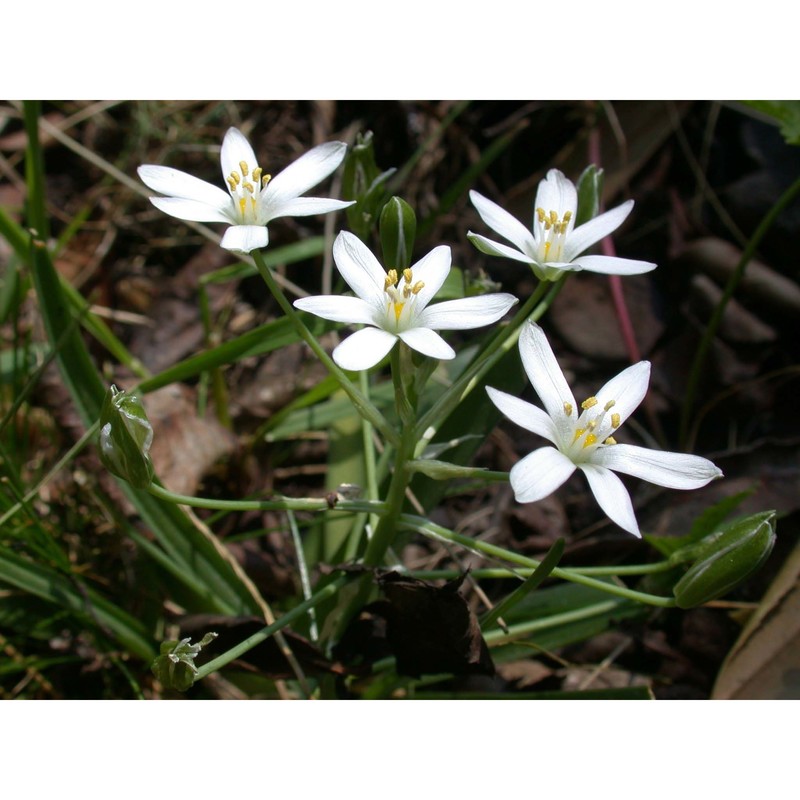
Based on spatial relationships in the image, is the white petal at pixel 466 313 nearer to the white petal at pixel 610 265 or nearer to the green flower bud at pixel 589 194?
the white petal at pixel 610 265

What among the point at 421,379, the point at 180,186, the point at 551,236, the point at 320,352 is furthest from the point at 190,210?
the point at 551,236

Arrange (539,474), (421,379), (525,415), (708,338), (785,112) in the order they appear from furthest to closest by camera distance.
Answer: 1. (708,338)
2. (785,112)
3. (421,379)
4. (525,415)
5. (539,474)

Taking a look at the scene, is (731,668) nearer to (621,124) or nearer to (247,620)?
(247,620)

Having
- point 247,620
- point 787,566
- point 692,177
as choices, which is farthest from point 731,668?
point 692,177

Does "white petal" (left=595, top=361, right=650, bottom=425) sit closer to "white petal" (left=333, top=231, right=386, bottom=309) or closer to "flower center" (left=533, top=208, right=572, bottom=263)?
"flower center" (left=533, top=208, right=572, bottom=263)

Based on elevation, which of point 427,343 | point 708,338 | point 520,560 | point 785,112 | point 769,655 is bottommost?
point 769,655

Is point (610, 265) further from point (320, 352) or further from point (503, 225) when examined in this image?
point (320, 352)
